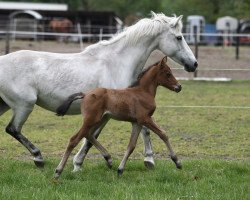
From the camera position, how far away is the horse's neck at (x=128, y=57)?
7395 mm

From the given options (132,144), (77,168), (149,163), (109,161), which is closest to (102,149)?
(109,161)

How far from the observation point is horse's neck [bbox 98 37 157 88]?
7.39 metres

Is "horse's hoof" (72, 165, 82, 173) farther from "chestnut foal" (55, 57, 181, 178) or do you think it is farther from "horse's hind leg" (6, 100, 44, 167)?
"horse's hind leg" (6, 100, 44, 167)

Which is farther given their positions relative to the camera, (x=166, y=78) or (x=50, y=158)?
(x=50, y=158)

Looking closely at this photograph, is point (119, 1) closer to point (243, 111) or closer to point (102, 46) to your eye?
point (243, 111)

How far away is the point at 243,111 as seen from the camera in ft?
41.8

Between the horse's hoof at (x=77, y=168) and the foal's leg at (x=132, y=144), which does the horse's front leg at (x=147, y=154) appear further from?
the horse's hoof at (x=77, y=168)

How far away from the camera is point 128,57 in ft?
24.7

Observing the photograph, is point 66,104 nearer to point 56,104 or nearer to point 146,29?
point 56,104

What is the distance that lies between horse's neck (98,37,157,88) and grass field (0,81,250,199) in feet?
3.51

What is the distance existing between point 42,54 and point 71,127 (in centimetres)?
340

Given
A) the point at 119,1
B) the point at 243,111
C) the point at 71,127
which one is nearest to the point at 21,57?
the point at 71,127

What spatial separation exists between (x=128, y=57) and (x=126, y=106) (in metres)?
1.06

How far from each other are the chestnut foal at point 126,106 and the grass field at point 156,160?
349 mm
